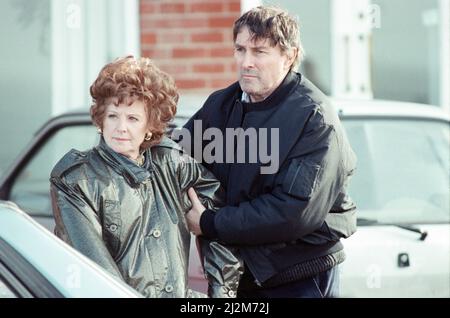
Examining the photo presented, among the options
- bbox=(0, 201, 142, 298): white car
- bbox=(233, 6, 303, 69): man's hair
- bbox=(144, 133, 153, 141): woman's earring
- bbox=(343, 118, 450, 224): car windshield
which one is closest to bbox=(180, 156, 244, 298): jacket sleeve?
bbox=(144, 133, 153, 141): woman's earring

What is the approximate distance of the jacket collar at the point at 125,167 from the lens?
11.8 feet

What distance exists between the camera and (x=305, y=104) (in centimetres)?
381

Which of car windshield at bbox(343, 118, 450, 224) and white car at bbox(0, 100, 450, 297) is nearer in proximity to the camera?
white car at bbox(0, 100, 450, 297)

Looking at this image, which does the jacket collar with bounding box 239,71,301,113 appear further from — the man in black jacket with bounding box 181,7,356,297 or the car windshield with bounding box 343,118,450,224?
the car windshield with bounding box 343,118,450,224

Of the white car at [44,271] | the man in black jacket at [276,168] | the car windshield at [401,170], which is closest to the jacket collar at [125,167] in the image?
the man in black jacket at [276,168]

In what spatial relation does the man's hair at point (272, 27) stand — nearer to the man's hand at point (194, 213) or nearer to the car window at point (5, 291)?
the man's hand at point (194, 213)

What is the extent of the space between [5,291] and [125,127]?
2.98ft

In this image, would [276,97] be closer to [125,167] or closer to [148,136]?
[148,136]

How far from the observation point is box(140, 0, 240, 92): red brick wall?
26.9ft

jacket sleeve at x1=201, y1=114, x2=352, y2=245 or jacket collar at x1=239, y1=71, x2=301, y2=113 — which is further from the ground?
jacket collar at x1=239, y1=71, x2=301, y2=113

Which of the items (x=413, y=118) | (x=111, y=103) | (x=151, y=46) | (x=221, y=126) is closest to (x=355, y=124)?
(x=413, y=118)

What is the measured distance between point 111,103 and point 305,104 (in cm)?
64
